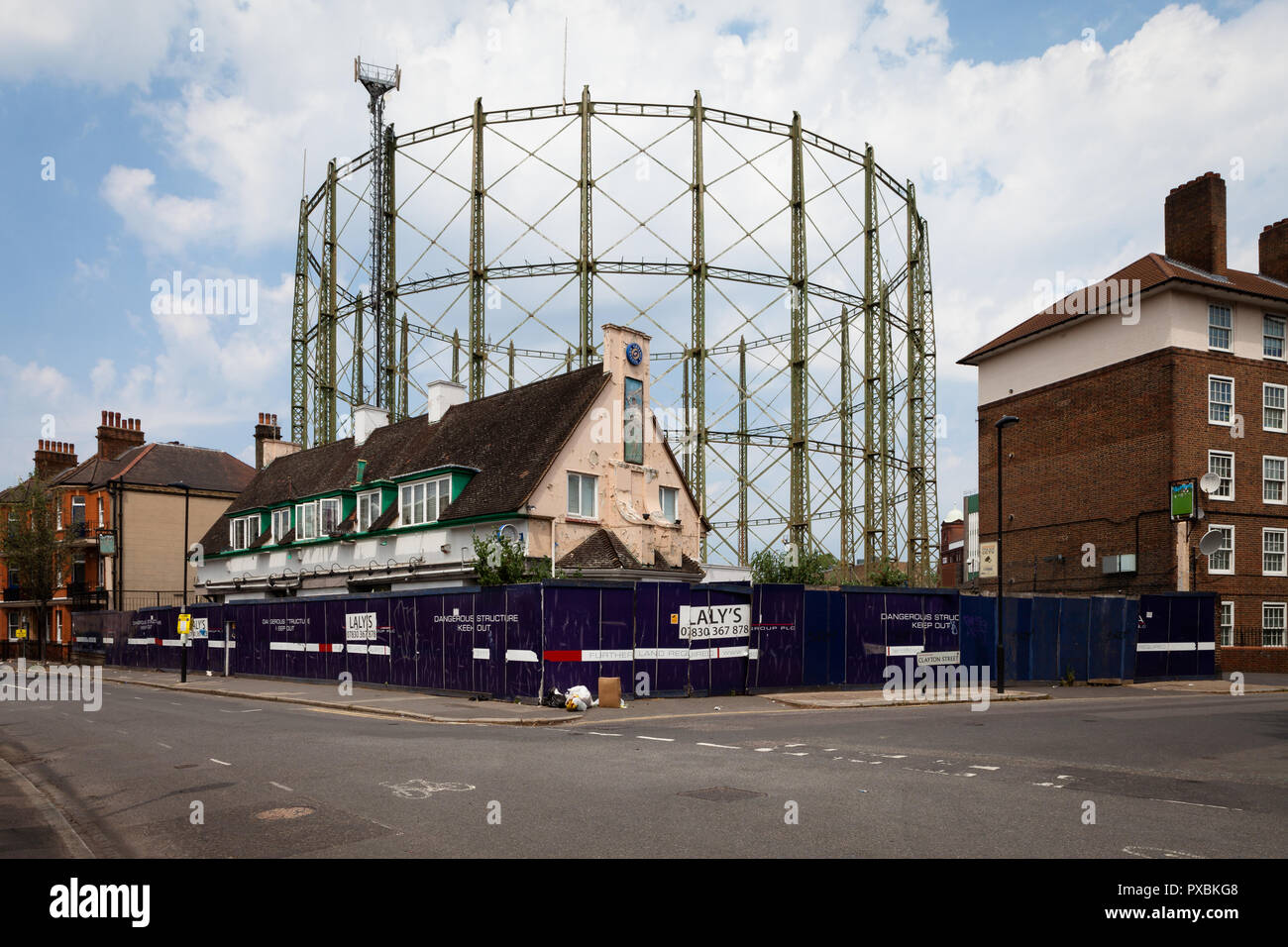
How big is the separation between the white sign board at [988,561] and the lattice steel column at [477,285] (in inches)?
995

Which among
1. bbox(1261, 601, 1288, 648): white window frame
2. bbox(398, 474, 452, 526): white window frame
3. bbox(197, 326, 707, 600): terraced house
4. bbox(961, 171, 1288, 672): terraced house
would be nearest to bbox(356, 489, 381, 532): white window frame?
bbox(197, 326, 707, 600): terraced house

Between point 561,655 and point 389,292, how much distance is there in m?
29.7

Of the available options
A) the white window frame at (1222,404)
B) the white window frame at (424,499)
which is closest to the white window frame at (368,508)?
the white window frame at (424,499)

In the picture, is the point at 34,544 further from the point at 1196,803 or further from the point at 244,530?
the point at 1196,803

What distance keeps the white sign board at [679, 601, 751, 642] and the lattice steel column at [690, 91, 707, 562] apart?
14634 mm

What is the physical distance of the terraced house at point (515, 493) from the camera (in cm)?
3319

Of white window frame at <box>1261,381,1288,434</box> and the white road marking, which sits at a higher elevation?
white window frame at <box>1261,381,1288,434</box>

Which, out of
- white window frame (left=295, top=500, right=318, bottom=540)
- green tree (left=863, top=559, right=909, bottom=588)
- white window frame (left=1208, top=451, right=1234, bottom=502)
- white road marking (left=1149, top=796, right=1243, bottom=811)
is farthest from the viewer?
white window frame (left=295, top=500, right=318, bottom=540)

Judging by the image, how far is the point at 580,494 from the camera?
113ft

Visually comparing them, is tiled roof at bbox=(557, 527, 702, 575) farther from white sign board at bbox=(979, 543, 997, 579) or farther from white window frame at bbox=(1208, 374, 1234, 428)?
white window frame at bbox=(1208, 374, 1234, 428)

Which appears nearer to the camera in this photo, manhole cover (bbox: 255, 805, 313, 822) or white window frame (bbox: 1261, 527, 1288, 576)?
manhole cover (bbox: 255, 805, 313, 822)

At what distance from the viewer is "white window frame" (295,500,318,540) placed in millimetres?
43344

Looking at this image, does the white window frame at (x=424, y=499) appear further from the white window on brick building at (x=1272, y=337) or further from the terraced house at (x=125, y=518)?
the white window on brick building at (x=1272, y=337)
